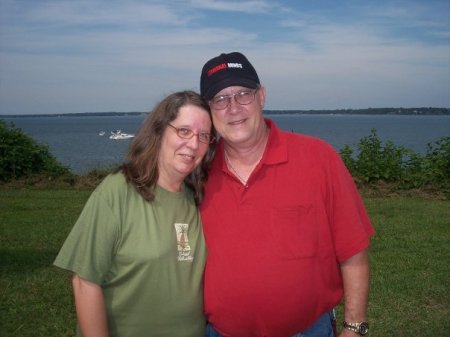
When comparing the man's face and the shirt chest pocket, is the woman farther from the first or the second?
the shirt chest pocket

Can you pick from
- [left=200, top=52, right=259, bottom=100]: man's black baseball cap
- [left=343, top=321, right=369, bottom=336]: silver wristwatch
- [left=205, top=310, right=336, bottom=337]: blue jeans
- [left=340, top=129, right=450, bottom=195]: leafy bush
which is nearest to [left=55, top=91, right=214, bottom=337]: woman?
[left=200, top=52, right=259, bottom=100]: man's black baseball cap

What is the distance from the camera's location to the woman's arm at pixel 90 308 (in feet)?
8.46

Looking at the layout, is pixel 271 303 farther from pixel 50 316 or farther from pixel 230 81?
pixel 50 316

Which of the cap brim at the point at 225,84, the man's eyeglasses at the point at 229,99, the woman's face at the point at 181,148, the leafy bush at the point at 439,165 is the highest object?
the cap brim at the point at 225,84

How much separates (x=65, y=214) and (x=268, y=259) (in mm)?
7960

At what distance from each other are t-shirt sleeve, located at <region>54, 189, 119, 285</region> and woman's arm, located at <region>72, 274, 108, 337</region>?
0.17 feet

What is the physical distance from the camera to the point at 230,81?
116 inches

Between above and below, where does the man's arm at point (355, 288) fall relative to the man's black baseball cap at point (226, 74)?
below

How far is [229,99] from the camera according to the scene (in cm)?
304

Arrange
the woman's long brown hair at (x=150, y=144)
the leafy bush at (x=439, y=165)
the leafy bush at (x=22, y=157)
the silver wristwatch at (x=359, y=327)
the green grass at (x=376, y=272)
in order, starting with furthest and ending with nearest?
the leafy bush at (x=22, y=157)
the leafy bush at (x=439, y=165)
the green grass at (x=376, y=272)
the silver wristwatch at (x=359, y=327)
the woman's long brown hair at (x=150, y=144)

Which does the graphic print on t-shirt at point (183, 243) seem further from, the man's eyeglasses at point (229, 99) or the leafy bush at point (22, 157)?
the leafy bush at point (22, 157)

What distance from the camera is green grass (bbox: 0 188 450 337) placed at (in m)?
5.15

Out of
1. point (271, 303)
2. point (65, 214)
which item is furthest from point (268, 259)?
point (65, 214)

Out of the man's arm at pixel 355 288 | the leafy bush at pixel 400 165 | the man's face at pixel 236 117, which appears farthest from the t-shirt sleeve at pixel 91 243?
the leafy bush at pixel 400 165
